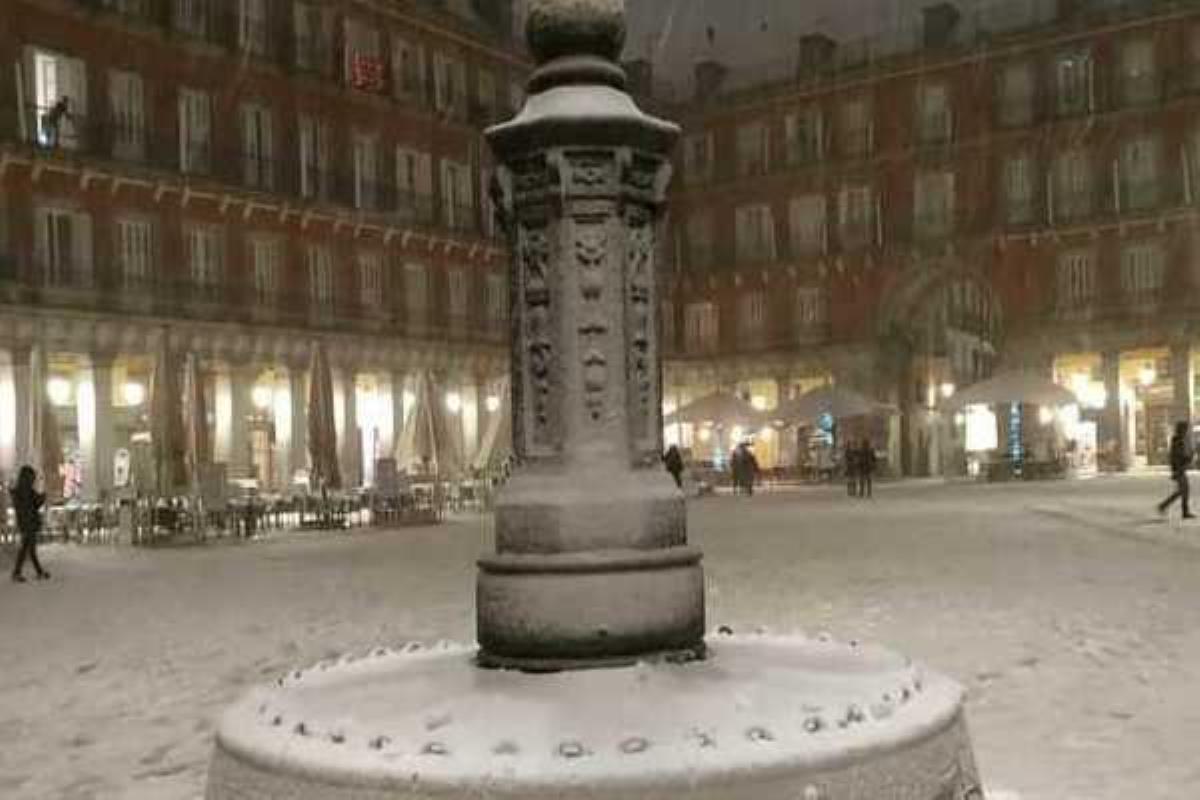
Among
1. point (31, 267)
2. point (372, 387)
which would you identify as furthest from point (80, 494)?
point (372, 387)

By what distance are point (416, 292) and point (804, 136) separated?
16.4 meters

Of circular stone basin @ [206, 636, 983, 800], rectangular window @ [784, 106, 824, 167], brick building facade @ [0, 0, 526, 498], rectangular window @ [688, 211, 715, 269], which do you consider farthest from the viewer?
rectangular window @ [688, 211, 715, 269]

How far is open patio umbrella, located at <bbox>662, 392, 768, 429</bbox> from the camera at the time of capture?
131 ft

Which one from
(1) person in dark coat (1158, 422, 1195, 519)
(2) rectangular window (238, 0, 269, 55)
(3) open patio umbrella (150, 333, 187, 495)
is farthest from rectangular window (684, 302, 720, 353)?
(1) person in dark coat (1158, 422, 1195, 519)

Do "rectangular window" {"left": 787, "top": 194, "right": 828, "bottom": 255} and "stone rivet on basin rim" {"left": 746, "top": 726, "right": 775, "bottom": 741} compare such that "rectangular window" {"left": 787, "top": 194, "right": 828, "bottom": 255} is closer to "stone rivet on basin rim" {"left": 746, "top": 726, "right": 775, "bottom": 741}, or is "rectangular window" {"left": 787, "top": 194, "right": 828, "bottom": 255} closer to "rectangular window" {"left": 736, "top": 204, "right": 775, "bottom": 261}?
"rectangular window" {"left": 736, "top": 204, "right": 775, "bottom": 261}

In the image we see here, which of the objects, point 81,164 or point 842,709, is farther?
point 81,164

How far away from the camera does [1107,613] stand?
11938 mm

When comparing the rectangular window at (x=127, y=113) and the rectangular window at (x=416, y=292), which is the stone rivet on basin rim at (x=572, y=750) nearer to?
the rectangular window at (x=127, y=113)

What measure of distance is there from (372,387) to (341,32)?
1050cm

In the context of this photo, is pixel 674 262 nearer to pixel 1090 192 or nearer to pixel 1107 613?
pixel 1090 192

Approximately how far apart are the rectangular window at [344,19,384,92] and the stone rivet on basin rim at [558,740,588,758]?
38.8 metres

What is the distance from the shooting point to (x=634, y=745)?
15.3 ft

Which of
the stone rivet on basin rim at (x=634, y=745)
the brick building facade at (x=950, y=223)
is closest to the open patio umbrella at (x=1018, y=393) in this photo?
the brick building facade at (x=950, y=223)

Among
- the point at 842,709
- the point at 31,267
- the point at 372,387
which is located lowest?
the point at 842,709
